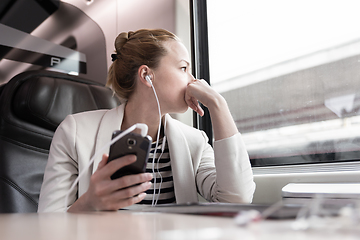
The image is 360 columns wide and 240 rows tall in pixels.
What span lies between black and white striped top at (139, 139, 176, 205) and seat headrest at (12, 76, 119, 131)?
394 millimetres

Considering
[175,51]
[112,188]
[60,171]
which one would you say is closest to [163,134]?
[175,51]

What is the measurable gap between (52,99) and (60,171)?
0.37 m

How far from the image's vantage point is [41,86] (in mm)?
1121

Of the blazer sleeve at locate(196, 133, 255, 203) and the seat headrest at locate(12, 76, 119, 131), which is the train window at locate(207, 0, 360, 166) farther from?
the seat headrest at locate(12, 76, 119, 131)

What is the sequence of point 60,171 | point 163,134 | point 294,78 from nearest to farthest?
point 60,171 < point 163,134 < point 294,78

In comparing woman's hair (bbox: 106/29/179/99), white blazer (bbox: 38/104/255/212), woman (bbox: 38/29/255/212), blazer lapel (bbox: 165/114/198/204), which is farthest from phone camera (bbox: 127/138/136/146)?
woman's hair (bbox: 106/29/179/99)

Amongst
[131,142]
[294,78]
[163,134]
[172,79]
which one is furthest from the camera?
[294,78]

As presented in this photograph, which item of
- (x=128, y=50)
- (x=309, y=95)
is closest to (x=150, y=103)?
(x=128, y=50)

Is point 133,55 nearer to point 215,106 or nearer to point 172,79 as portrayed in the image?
point 172,79

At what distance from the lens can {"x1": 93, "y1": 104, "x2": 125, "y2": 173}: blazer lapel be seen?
3.20 feet

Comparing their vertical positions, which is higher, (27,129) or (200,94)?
(200,94)

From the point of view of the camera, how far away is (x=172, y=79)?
3.71 feet

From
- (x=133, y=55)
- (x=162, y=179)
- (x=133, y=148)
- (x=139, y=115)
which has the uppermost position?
(x=133, y=55)

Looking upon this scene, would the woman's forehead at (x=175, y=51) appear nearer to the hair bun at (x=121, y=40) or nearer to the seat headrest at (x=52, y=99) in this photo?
the hair bun at (x=121, y=40)
